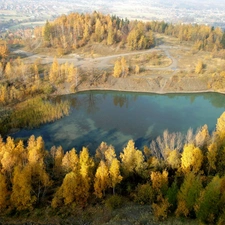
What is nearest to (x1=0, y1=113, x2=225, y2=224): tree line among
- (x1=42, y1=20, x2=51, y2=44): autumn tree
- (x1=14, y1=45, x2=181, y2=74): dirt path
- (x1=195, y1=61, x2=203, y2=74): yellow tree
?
(x1=195, y1=61, x2=203, y2=74): yellow tree

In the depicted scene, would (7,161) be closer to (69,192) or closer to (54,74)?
(69,192)

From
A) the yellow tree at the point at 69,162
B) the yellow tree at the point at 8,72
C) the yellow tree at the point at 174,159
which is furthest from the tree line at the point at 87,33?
the yellow tree at the point at 174,159

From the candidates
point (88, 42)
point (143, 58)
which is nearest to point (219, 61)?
point (143, 58)

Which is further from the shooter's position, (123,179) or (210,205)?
(123,179)

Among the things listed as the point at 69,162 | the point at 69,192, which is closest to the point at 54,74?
the point at 69,162

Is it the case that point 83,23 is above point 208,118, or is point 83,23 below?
above

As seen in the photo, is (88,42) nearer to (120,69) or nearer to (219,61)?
(120,69)
